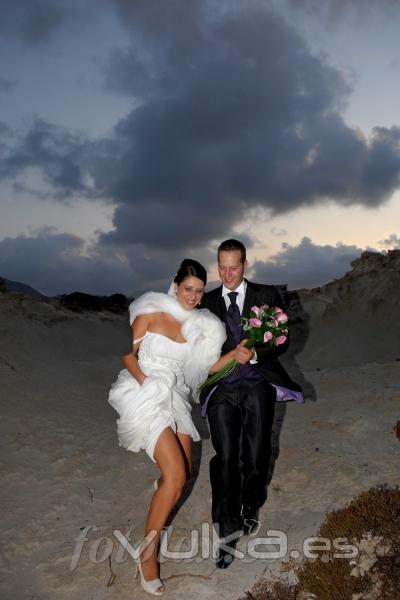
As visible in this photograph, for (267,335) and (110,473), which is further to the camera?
(110,473)

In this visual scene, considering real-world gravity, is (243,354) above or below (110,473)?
above

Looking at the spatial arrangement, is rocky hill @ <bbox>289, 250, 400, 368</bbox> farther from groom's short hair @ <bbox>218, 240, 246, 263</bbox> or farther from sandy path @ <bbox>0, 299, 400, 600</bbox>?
groom's short hair @ <bbox>218, 240, 246, 263</bbox>

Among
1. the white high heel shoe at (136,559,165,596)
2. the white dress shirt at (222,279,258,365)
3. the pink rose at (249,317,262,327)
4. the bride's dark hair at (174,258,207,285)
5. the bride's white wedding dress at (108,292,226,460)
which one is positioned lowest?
the white high heel shoe at (136,559,165,596)

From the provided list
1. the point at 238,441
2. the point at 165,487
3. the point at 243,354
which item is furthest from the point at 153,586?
the point at 243,354

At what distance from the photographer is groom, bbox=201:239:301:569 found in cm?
554

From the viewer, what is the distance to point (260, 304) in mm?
5852

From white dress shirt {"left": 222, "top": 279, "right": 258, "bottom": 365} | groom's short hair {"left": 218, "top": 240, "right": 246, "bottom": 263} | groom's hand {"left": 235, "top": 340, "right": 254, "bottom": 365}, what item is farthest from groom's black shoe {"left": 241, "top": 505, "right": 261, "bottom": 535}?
groom's short hair {"left": 218, "top": 240, "right": 246, "bottom": 263}

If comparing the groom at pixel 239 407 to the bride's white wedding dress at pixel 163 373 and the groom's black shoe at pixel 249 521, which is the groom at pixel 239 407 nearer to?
the groom's black shoe at pixel 249 521

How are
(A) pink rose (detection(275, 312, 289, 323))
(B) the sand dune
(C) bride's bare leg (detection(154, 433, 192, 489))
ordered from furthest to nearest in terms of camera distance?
(B) the sand dune
(A) pink rose (detection(275, 312, 289, 323))
(C) bride's bare leg (detection(154, 433, 192, 489))

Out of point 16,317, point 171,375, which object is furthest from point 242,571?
point 16,317

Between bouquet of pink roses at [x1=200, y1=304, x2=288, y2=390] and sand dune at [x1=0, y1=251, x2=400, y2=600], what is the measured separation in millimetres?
2142

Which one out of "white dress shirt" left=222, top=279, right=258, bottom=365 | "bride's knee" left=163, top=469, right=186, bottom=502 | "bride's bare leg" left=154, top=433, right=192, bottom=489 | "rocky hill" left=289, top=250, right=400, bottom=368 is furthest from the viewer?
"rocky hill" left=289, top=250, right=400, bottom=368

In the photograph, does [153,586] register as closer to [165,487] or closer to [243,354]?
[165,487]

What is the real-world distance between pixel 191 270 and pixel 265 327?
3.31ft
